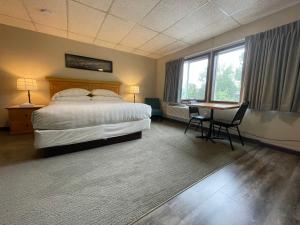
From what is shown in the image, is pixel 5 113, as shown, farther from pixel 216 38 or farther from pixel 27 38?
pixel 216 38

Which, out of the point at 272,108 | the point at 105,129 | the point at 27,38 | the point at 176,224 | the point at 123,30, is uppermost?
the point at 123,30

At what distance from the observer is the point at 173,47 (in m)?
4.02

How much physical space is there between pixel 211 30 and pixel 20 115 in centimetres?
441

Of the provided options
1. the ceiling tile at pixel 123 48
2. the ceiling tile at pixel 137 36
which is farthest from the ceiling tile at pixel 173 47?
the ceiling tile at pixel 123 48

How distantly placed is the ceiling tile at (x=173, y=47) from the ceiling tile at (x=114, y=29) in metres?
1.34

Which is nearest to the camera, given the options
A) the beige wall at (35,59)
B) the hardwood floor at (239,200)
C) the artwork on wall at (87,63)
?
the hardwood floor at (239,200)

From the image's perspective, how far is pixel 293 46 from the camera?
6.81 ft

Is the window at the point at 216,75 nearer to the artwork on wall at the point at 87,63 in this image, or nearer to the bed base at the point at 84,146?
the bed base at the point at 84,146

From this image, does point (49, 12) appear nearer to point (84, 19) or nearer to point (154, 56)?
point (84, 19)

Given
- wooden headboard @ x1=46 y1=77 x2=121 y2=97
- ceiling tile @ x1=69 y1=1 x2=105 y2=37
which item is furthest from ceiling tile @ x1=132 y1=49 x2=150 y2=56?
ceiling tile @ x1=69 y1=1 x2=105 y2=37

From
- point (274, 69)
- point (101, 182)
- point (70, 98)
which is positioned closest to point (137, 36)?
point (70, 98)

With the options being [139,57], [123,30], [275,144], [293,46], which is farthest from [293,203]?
[139,57]

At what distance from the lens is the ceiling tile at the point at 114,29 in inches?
105

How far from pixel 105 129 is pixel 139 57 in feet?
11.2
